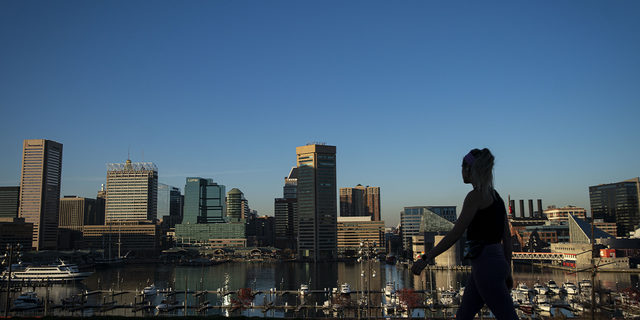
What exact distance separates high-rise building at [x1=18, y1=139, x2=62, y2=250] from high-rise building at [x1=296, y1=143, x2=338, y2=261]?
257 ft

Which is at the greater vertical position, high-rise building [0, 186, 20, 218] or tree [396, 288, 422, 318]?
high-rise building [0, 186, 20, 218]

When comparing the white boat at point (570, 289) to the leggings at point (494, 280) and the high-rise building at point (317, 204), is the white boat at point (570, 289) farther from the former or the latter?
the high-rise building at point (317, 204)

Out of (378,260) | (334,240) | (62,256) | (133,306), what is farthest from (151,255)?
(133,306)

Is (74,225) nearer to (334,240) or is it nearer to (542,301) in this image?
(334,240)

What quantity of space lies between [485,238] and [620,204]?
183 metres

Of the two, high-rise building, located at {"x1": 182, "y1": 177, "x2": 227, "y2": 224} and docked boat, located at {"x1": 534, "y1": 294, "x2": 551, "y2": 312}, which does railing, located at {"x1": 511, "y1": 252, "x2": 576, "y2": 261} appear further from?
high-rise building, located at {"x1": 182, "y1": 177, "x2": 227, "y2": 224}

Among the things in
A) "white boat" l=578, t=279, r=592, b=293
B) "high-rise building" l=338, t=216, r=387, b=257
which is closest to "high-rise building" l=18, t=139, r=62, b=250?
"high-rise building" l=338, t=216, r=387, b=257

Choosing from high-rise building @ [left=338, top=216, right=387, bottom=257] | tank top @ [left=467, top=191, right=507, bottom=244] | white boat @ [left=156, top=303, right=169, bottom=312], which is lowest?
white boat @ [left=156, top=303, right=169, bottom=312]

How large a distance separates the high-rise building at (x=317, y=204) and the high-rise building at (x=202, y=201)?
6790cm

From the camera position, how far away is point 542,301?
4622 centimetres

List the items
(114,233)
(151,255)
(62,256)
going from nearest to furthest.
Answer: (62,256) < (151,255) < (114,233)

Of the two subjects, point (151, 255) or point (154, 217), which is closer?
point (151, 255)

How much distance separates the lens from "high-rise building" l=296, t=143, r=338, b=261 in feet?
433

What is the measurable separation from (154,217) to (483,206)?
612 feet
